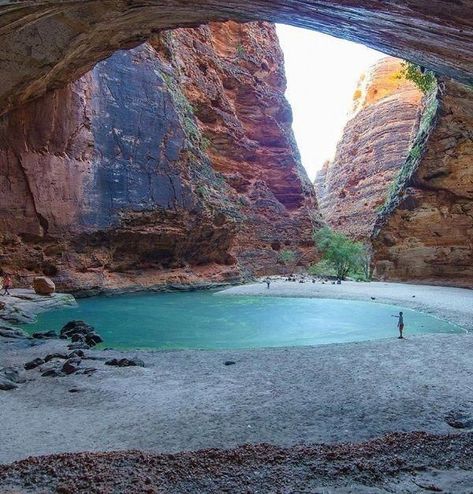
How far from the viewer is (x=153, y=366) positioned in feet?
26.3

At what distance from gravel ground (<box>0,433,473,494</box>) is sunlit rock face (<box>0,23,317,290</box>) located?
21.3 metres

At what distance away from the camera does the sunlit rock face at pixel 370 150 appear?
187 ft

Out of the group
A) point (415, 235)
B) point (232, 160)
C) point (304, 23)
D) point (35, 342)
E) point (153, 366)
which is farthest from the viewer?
point (232, 160)

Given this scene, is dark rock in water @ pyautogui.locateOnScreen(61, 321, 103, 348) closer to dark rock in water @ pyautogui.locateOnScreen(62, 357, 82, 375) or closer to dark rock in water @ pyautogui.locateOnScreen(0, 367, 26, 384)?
dark rock in water @ pyautogui.locateOnScreen(62, 357, 82, 375)

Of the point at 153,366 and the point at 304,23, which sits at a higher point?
the point at 304,23

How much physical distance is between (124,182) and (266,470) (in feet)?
80.5

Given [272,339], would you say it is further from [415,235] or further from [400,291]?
[415,235]

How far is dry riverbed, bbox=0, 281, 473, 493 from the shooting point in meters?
3.12

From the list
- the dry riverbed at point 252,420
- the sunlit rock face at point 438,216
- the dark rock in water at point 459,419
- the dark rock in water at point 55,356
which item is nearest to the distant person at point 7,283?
the dry riverbed at point 252,420

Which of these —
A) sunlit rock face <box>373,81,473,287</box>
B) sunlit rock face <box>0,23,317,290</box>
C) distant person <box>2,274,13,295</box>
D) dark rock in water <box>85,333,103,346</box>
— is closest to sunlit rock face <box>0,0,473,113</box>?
dark rock in water <box>85,333,103,346</box>

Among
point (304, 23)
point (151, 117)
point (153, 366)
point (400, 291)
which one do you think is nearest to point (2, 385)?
point (153, 366)

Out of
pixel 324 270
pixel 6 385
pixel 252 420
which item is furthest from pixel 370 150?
pixel 252 420

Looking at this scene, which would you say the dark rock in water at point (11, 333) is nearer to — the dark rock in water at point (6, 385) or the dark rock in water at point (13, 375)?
the dark rock in water at point (13, 375)

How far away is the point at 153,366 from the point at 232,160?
37012 millimetres
